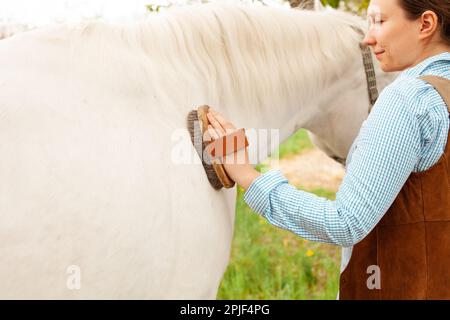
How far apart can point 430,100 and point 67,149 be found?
885 mm

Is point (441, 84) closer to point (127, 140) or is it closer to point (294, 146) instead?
point (127, 140)

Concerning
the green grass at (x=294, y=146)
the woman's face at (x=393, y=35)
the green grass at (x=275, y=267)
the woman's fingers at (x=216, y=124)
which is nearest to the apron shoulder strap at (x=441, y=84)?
the woman's face at (x=393, y=35)

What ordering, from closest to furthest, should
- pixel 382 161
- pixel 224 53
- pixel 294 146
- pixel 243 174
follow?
1. pixel 382 161
2. pixel 243 174
3. pixel 224 53
4. pixel 294 146

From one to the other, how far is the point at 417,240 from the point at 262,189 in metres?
0.43

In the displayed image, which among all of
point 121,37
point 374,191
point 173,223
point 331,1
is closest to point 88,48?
point 121,37

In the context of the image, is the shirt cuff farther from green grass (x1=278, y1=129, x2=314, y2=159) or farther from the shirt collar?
green grass (x1=278, y1=129, x2=314, y2=159)

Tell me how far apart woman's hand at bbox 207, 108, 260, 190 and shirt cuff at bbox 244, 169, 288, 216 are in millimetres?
49

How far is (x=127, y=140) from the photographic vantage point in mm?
1472

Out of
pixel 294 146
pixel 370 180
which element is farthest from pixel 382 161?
pixel 294 146

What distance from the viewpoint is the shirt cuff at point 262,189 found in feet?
4.63

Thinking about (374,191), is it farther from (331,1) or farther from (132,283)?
(331,1)

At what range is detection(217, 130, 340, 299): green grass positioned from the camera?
3418mm

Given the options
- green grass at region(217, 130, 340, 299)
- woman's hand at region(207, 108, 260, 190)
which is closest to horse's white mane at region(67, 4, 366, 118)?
woman's hand at region(207, 108, 260, 190)

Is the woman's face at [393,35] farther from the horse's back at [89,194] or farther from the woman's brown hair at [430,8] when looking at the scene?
the horse's back at [89,194]
